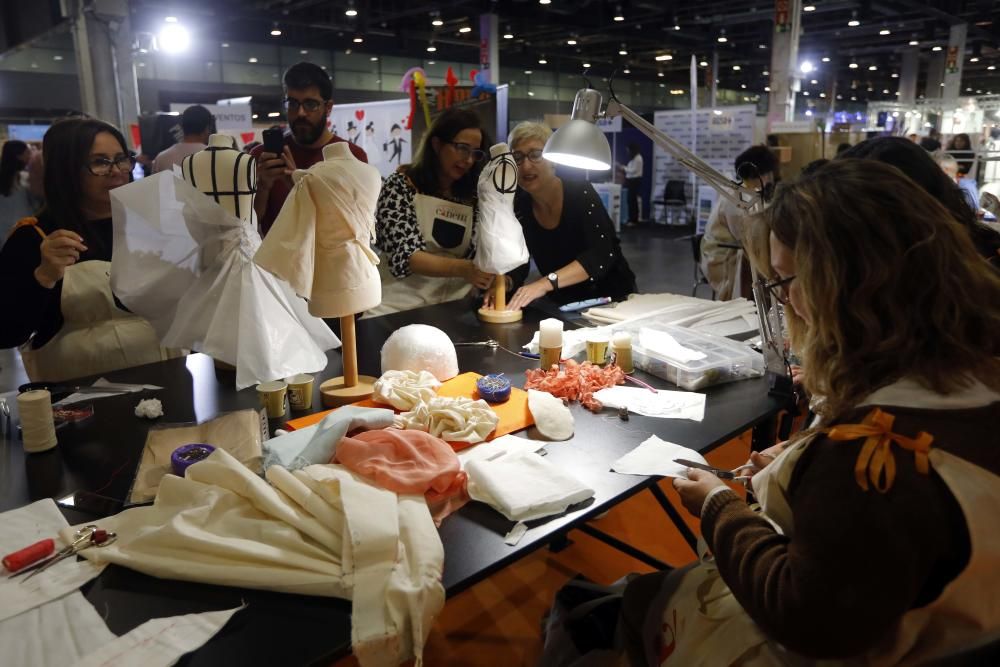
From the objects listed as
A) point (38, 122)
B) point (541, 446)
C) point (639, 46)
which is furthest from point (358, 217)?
point (639, 46)

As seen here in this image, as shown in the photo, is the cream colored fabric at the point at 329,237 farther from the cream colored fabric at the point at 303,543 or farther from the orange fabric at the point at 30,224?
the orange fabric at the point at 30,224

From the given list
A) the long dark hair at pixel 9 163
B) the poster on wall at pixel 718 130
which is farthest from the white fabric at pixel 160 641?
the poster on wall at pixel 718 130

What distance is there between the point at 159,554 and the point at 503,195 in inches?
70.4

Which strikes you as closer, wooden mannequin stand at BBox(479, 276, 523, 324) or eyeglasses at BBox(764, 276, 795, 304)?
eyeglasses at BBox(764, 276, 795, 304)

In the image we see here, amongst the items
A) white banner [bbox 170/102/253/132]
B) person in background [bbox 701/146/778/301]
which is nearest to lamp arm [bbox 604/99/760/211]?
person in background [bbox 701/146/778/301]

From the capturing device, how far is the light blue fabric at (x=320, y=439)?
1.31 metres

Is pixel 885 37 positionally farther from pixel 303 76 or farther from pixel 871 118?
pixel 303 76

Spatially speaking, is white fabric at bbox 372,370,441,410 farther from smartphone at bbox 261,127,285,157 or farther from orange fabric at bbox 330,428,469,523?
smartphone at bbox 261,127,285,157

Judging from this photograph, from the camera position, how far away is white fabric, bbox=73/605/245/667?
876 mm

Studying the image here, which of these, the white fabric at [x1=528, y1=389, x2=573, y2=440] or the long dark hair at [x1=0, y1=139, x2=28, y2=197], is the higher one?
the long dark hair at [x1=0, y1=139, x2=28, y2=197]

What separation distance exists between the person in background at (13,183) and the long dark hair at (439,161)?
3868mm

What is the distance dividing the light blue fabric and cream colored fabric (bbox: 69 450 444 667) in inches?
4.6

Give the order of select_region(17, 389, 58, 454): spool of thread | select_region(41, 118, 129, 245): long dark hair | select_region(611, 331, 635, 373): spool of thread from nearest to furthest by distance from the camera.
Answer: select_region(17, 389, 58, 454): spool of thread < select_region(611, 331, 635, 373): spool of thread < select_region(41, 118, 129, 245): long dark hair

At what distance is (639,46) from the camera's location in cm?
1712
